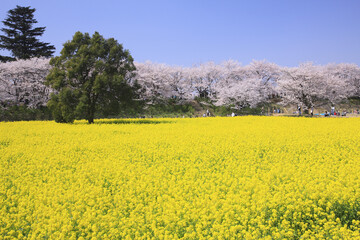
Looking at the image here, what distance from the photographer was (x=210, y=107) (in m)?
53.4

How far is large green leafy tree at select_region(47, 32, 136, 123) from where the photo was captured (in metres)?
26.8

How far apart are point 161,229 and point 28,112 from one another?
3789 centimetres

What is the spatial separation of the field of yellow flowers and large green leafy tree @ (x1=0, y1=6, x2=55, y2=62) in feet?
138

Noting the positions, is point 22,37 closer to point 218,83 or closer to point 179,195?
point 218,83

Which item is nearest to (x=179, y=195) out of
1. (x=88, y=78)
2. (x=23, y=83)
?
(x=88, y=78)

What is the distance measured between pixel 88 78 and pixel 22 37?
89.5ft

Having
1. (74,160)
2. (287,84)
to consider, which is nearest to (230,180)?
(74,160)

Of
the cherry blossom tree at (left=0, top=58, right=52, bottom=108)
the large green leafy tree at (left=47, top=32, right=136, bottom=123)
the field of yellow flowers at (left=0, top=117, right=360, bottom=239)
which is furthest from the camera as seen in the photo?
the cherry blossom tree at (left=0, top=58, right=52, bottom=108)

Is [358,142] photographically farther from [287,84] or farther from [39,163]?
[287,84]

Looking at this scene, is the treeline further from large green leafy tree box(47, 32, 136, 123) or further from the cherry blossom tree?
large green leafy tree box(47, 32, 136, 123)

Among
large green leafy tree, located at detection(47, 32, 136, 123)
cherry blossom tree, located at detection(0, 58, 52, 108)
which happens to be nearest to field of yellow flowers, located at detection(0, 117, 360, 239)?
large green leafy tree, located at detection(47, 32, 136, 123)

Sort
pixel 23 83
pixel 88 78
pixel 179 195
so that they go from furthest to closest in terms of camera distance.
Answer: pixel 23 83, pixel 88 78, pixel 179 195

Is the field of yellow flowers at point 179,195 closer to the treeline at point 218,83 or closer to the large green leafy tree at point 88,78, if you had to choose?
the large green leafy tree at point 88,78

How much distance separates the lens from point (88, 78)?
28547 millimetres
